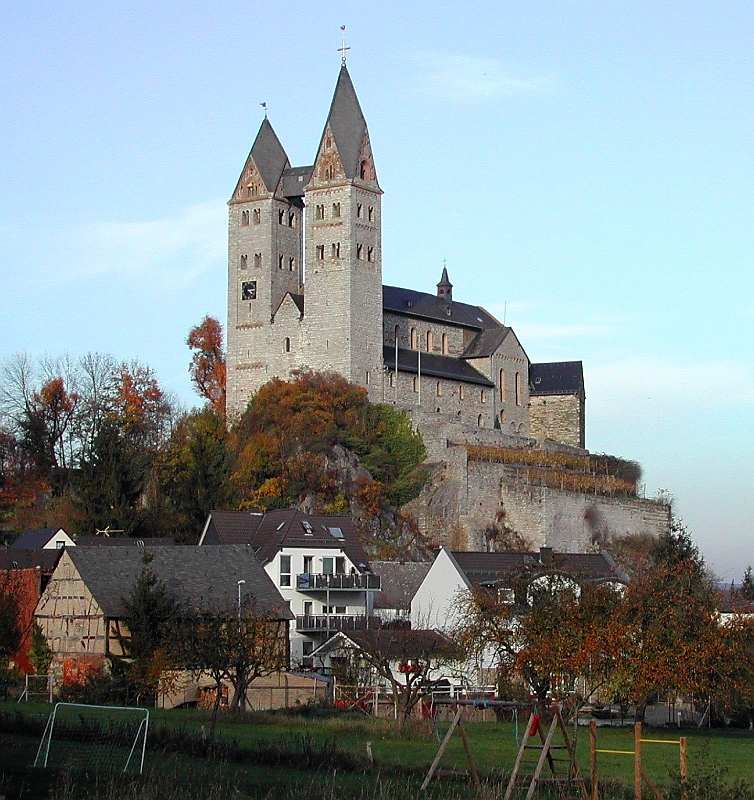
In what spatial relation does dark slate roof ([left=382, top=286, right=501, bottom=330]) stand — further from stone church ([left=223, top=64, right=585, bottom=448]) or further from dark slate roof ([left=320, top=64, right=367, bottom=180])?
dark slate roof ([left=320, top=64, right=367, bottom=180])

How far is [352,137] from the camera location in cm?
8531

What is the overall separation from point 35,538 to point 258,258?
30.9 m

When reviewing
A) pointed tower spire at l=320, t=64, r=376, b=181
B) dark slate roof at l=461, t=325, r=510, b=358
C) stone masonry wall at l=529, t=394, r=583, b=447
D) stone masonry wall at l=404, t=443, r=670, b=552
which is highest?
pointed tower spire at l=320, t=64, r=376, b=181

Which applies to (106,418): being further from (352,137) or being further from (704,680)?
(704,680)

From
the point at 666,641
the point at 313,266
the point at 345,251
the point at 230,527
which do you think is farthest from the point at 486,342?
the point at 666,641

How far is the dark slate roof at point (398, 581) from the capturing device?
60.0 metres

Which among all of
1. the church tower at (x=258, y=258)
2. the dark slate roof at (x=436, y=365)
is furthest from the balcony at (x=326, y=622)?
the dark slate roof at (x=436, y=365)

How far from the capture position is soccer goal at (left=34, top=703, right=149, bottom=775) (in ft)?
67.7

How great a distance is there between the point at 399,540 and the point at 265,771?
52909mm

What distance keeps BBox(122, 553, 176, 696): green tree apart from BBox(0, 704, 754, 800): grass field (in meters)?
2.09

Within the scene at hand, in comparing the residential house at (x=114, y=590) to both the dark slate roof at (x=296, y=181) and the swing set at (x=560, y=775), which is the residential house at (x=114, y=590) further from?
the dark slate roof at (x=296, y=181)

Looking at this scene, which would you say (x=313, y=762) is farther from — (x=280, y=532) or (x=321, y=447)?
(x=321, y=447)

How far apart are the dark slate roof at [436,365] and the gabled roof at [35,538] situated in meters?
27.7

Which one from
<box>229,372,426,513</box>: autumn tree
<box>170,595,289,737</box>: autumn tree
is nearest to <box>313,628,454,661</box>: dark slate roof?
<box>170,595,289,737</box>: autumn tree
